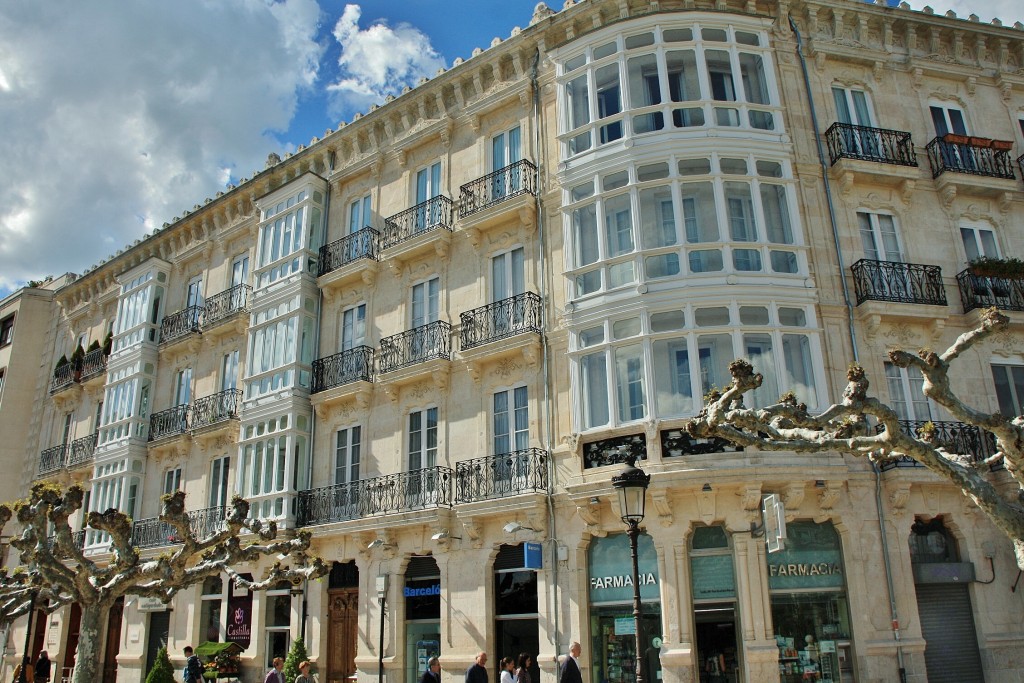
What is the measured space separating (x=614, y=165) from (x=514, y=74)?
198 inches

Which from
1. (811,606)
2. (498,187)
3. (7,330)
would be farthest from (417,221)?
(7,330)

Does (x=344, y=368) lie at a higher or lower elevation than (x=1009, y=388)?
higher

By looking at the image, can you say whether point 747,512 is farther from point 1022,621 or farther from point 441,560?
point 441,560

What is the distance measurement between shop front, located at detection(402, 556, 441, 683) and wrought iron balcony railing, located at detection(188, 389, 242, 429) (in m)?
8.16

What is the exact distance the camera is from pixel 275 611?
22.4m

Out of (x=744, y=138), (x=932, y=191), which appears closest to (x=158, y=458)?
(x=744, y=138)

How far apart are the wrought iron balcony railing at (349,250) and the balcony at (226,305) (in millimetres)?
3175

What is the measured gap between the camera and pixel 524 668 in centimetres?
1582

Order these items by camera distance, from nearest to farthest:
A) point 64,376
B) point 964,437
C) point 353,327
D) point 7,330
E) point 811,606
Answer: point 811,606, point 964,437, point 353,327, point 64,376, point 7,330

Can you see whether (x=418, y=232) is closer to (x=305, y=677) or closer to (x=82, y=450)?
(x=305, y=677)

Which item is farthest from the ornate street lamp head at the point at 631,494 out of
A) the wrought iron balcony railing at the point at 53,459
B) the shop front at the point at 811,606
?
the wrought iron balcony railing at the point at 53,459

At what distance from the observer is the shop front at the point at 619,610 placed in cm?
1603

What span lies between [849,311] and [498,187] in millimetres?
8725

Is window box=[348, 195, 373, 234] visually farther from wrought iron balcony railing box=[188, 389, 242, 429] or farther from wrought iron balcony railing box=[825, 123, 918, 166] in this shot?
wrought iron balcony railing box=[825, 123, 918, 166]
